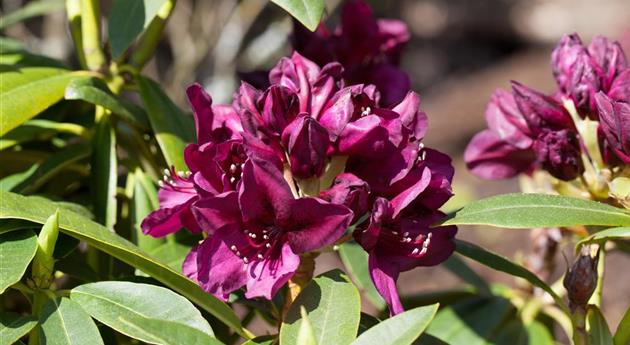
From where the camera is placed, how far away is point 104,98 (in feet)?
4.07

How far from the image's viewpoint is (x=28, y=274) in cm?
109

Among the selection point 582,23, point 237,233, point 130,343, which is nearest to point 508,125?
point 237,233

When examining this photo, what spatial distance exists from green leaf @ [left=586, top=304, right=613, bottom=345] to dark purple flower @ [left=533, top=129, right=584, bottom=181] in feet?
0.59

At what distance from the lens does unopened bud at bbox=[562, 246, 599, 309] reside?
107cm

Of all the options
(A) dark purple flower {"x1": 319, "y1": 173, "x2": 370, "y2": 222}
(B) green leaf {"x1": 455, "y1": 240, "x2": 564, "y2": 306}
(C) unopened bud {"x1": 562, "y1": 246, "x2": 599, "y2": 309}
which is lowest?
Result: (B) green leaf {"x1": 455, "y1": 240, "x2": 564, "y2": 306}

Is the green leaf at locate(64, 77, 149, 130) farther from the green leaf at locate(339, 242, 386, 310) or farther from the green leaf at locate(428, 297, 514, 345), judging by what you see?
the green leaf at locate(428, 297, 514, 345)

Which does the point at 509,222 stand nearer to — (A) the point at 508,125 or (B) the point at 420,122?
(B) the point at 420,122

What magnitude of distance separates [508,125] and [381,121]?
1.18 feet

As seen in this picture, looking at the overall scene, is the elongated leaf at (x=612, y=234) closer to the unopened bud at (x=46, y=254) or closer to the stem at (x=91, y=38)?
the unopened bud at (x=46, y=254)

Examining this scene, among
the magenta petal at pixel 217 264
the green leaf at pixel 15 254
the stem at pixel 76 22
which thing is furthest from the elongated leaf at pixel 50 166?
the magenta petal at pixel 217 264

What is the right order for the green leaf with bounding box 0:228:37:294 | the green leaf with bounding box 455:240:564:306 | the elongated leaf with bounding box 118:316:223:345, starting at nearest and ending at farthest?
the elongated leaf with bounding box 118:316:223:345 → the green leaf with bounding box 0:228:37:294 → the green leaf with bounding box 455:240:564:306

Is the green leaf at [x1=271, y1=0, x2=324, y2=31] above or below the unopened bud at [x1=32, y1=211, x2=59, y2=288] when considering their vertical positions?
above

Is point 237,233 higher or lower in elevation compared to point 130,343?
higher

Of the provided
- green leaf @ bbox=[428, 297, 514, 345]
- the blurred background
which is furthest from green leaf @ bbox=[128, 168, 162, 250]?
the blurred background
